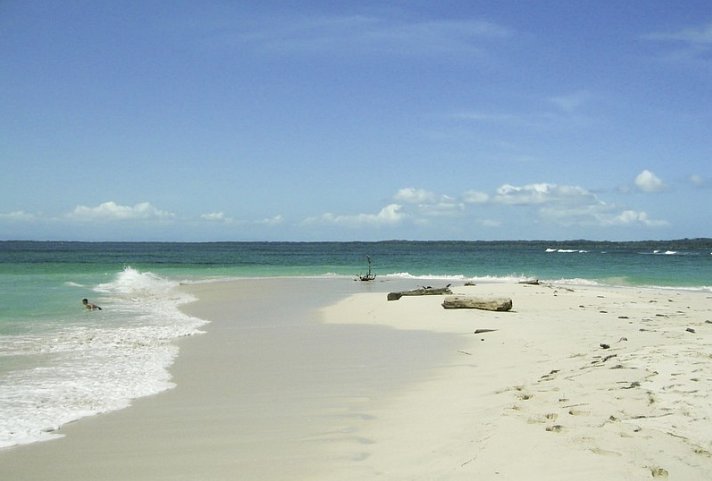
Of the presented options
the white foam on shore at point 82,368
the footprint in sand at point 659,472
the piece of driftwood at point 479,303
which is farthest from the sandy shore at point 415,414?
the piece of driftwood at point 479,303

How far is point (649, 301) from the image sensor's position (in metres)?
20.2

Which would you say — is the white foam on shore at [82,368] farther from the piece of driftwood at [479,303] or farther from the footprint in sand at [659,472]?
the piece of driftwood at [479,303]

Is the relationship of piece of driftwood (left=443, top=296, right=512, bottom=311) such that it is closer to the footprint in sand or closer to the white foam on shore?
the white foam on shore

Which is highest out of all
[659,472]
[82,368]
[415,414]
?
[659,472]

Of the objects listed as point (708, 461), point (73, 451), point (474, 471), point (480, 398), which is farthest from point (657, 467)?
point (73, 451)

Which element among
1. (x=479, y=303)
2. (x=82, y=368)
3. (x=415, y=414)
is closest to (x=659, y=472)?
(x=415, y=414)

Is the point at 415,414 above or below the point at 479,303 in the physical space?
below

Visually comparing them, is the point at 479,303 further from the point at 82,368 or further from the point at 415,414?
the point at 82,368

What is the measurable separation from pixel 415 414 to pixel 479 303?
10.8 m

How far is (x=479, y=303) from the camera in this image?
17047 mm

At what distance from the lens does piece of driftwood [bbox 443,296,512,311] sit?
1681cm

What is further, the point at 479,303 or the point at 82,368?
the point at 479,303

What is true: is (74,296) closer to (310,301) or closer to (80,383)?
(310,301)

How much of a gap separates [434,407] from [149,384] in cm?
425
